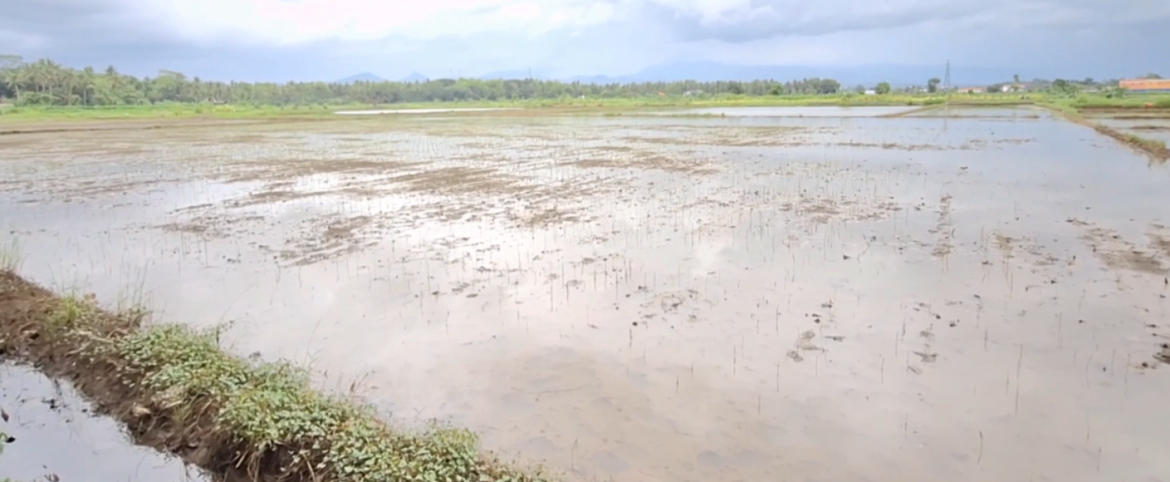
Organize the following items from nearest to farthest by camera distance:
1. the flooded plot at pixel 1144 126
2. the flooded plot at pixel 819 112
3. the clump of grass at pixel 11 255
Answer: the clump of grass at pixel 11 255 → the flooded plot at pixel 1144 126 → the flooded plot at pixel 819 112

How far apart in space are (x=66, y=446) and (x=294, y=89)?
90056 millimetres

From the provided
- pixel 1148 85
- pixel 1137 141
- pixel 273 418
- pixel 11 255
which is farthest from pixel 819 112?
pixel 1148 85

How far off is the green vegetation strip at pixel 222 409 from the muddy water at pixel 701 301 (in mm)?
480

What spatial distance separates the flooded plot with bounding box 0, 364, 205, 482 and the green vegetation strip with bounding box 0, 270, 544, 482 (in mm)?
87

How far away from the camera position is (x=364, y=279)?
6570 millimetres

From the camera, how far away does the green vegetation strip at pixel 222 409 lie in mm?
3109

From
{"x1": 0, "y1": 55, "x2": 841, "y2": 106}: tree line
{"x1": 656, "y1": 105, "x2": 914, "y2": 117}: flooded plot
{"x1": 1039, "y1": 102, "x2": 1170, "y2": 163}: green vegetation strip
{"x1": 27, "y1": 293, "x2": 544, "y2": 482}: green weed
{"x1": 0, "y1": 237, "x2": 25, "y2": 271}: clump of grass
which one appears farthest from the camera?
{"x1": 0, "y1": 55, "x2": 841, "y2": 106}: tree line

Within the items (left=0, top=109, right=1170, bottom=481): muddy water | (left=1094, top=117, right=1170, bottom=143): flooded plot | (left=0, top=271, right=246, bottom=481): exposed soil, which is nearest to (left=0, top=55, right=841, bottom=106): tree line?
(left=1094, top=117, right=1170, bottom=143): flooded plot

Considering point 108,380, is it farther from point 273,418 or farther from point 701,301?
point 701,301

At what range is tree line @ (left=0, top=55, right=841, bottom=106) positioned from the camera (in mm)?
58800

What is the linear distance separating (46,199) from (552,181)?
8611 millimetres

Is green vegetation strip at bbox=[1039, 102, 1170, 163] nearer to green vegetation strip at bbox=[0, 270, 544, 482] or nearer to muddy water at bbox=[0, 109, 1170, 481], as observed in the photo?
muddy water at bbox=[0, 109, 1170, 481]

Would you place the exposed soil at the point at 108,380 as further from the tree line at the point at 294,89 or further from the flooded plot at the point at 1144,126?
the tree line at the point at 294,89

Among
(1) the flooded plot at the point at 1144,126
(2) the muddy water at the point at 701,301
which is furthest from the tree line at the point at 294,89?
(2) the muddy water at the point at 701,301
